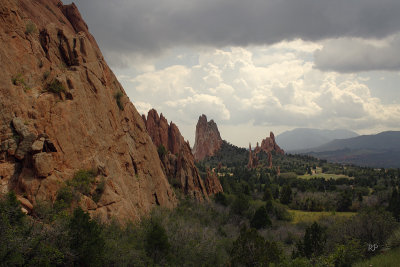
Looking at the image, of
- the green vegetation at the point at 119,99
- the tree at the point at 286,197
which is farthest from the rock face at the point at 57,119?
the tree at the point at 286,197

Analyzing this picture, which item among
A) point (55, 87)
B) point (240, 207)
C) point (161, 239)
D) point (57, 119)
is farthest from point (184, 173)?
point (55, 87)

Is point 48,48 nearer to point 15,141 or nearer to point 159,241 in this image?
point 15,141

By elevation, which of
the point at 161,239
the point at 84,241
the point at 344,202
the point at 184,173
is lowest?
the point at 344,202

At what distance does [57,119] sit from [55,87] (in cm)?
365

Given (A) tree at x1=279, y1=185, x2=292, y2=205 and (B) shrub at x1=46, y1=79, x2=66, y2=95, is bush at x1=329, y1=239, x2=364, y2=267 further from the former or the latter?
(A) tree at x1=279, y1=185, x2=292, y2=205

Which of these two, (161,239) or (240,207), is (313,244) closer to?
(161,239)

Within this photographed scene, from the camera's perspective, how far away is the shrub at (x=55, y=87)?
1054 inches

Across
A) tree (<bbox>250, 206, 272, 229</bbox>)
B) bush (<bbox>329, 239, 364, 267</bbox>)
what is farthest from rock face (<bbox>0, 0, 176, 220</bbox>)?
tree (<bbox>250, 206, 272, 229</bbox>)

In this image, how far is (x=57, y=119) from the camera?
25.6 meters

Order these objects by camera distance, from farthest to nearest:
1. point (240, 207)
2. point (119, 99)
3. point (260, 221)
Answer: point (240, 207), point (260, 221), point (119, 99)

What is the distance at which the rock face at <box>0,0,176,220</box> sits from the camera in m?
22.3

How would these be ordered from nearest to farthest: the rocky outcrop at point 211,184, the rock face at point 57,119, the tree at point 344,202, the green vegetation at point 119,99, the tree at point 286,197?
the rock face at point 57,119 < the green vegetation at point 119,99 < the rocky outcrop at point 211,184 < the tree at point 344,202 < the tree at point 286,197

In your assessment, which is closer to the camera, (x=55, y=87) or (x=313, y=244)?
(x=55, y=87)

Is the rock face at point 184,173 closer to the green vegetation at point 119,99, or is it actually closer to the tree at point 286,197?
the green vegetation at point 119,99
